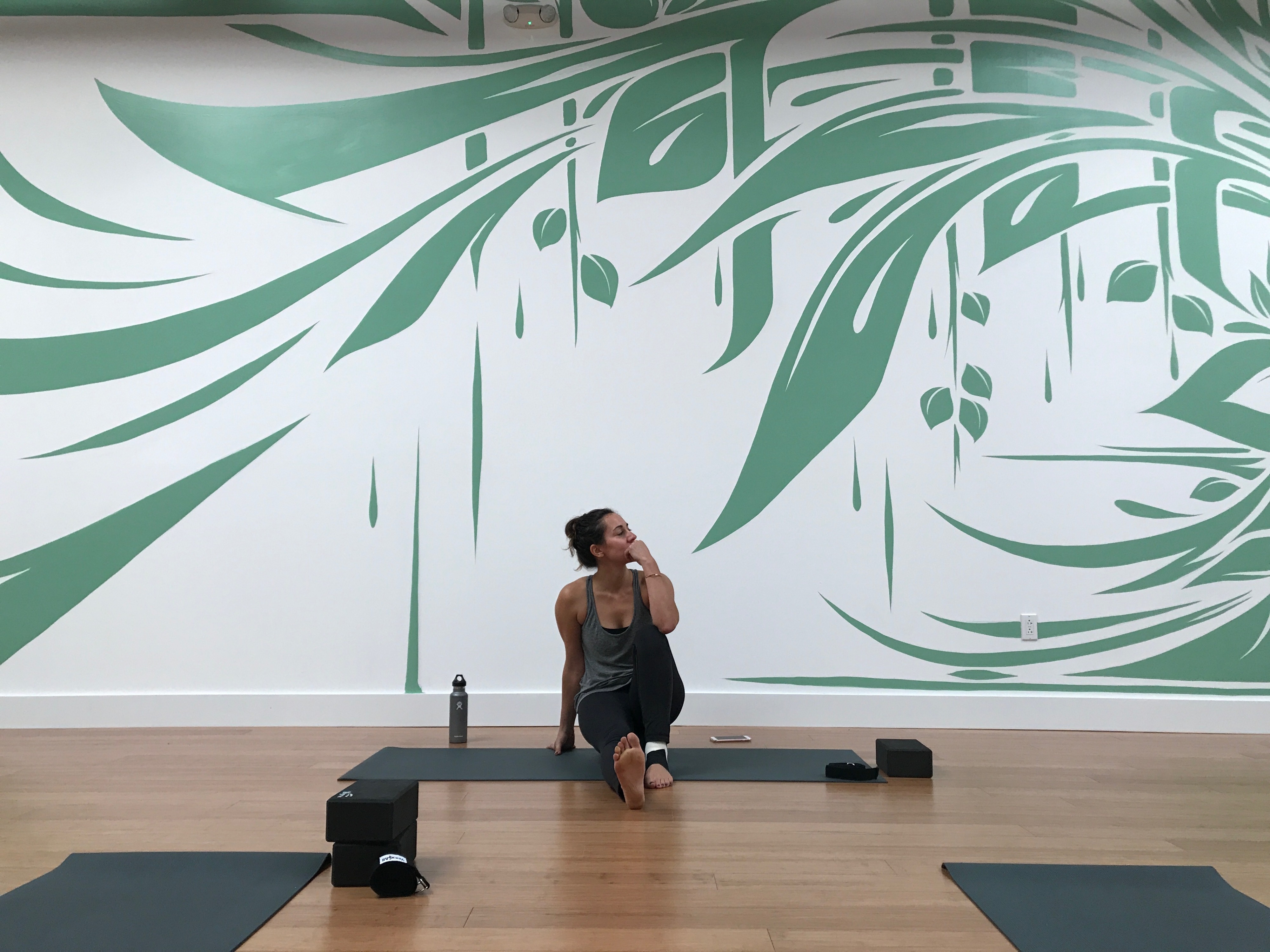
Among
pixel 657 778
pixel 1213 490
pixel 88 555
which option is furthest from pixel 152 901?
pixel 1213 490

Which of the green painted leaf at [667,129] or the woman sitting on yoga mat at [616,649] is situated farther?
the green painted leaf at [667,129]

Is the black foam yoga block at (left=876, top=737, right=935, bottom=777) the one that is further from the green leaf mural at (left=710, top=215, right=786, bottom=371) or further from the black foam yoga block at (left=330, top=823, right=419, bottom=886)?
the green leaf mural at (left=710, top=215, right=786, bottom=371)

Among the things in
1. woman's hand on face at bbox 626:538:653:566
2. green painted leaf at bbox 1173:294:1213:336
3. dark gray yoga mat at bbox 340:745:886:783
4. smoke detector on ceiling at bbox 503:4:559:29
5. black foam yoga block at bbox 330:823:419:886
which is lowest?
dark gray yoga mat at bbox 340:745:886:783

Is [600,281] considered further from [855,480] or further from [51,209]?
[51,209]

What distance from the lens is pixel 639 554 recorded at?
2975 millimetres

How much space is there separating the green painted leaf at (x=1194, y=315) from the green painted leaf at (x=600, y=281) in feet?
8.79

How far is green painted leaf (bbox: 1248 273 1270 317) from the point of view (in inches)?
159

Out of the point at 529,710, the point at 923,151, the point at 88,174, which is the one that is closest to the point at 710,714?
the point at 529,710

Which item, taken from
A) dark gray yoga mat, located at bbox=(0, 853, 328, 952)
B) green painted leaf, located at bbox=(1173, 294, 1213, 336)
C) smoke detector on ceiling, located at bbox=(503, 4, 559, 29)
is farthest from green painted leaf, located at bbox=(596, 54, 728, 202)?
dark gray yoga mat, located at bbox=(0, 853, 328, 952)

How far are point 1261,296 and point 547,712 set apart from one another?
12.8ft

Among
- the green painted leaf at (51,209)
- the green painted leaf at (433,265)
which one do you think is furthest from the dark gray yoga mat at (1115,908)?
the green painted leaf at (51,209)

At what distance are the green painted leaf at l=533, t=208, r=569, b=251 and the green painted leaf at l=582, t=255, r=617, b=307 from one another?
0.19 metres

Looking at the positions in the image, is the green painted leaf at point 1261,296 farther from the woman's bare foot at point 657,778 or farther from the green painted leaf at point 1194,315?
the woman's bare foot at point 657,778

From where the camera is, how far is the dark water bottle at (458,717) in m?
3.48
